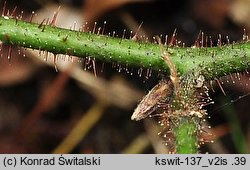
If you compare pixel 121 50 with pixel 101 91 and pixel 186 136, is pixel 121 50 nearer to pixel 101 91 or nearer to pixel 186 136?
pixel 186 136

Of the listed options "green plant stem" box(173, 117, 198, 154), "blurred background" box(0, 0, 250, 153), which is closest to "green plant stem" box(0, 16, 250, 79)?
"green plant stem" box(173, 117, 198, 154)

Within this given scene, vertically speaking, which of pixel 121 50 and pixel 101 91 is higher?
pixel 101 91

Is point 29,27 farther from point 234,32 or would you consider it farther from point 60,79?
point 234,32

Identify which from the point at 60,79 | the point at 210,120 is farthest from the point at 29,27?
the point at 210,120

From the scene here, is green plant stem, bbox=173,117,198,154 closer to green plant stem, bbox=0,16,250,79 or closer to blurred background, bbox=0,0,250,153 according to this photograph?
green plant stem, bbox=0,16,250,79

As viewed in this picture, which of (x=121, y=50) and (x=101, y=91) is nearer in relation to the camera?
(x=121, y=50)

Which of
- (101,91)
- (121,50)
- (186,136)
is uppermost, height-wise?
(101,91)

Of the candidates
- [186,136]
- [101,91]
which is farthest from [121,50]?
[101,91]
